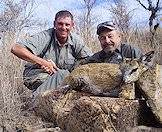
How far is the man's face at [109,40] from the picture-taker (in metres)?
3.56

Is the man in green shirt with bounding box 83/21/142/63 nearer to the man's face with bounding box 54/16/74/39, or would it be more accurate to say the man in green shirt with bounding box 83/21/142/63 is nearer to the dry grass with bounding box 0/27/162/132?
the dry grass with bounding box 0/27/162/132

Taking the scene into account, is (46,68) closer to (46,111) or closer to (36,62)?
(36,62)

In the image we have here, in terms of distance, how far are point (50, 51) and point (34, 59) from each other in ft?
1.15

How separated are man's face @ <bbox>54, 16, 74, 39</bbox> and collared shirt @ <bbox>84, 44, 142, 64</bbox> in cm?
51

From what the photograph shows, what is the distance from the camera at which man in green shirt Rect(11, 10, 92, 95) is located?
3.74m

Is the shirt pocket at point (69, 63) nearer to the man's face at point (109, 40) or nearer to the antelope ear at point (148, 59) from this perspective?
the man's face at point (109, 40)

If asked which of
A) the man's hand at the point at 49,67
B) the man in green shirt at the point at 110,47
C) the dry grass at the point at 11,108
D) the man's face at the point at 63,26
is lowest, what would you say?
the dry grass at the point at 11,108

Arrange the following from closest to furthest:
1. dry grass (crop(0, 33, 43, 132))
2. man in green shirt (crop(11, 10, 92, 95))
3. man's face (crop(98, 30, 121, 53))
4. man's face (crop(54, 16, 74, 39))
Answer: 1. dry grass (crop(0, 33, 43, 132))
2. man's face (crop(98, 30, 121, 53))
3. man in green shirt (crop(11, 10, 92, 95))
4. man's face (crop(54, 16, 74, 39))

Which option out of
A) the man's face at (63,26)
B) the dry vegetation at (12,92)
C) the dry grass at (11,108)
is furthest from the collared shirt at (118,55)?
the dry grass at (11,108)

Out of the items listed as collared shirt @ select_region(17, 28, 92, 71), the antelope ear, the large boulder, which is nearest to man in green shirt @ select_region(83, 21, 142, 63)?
collared shirt @ select_region(17, 28, 92, 71)

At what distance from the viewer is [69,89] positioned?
2738 millimetres

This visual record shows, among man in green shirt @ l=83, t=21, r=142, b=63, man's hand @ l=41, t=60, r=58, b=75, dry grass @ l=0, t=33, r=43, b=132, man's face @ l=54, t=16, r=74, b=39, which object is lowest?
dry grass @ l=0, t=33, r=43, b=132

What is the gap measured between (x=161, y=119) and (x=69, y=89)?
0.78 m

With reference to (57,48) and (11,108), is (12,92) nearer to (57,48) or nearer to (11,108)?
(11,108)
